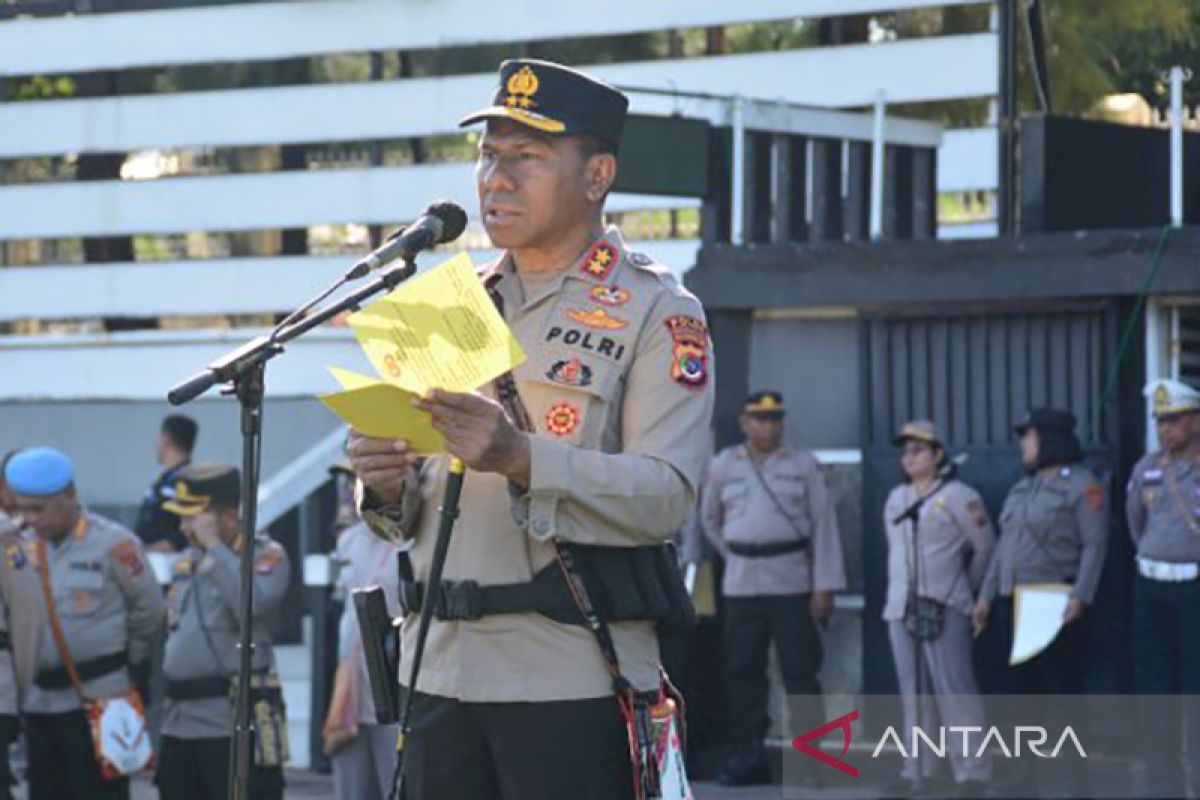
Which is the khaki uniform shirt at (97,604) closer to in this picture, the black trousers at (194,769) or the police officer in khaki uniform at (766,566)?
the black trousers at (194,769)

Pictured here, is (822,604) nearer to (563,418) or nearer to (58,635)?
(58,635)

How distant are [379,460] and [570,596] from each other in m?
0.49

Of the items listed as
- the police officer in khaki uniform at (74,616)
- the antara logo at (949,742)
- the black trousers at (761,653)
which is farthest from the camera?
A: the black trousers at (761,653)

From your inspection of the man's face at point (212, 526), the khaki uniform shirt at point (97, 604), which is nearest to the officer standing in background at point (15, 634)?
the khaki uniform shirt at point (97, 604)

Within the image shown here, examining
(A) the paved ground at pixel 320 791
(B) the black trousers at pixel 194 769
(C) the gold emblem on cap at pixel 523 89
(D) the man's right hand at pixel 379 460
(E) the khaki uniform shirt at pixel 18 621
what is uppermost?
(C) the gold emblem on cap at pixel 523 89

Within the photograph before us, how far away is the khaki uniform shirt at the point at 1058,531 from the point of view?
479 inches

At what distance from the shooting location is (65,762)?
35.2 feet

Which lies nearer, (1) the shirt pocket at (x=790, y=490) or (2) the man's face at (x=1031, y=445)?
(2) the man's face at (x=1031, y=445)

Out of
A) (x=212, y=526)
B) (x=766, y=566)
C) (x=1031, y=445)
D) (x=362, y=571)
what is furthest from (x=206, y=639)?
(x=1031, y=445)

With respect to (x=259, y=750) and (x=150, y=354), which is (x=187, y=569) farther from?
(x=150, y=354)

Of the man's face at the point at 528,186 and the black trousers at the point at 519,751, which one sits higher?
the man's face at the point at 528,186

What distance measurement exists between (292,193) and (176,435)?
413 centimetres

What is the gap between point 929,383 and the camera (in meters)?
13.4

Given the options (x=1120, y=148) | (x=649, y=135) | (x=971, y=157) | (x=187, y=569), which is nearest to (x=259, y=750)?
(x=187, y=569)
